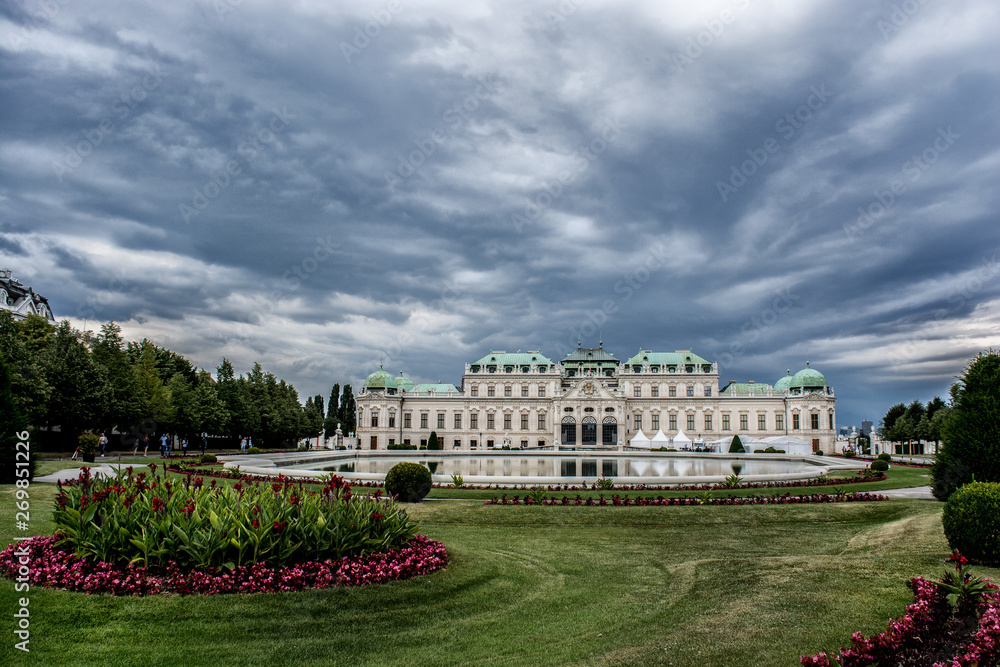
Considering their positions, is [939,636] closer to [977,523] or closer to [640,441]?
[977,523]

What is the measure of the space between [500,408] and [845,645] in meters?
82.0

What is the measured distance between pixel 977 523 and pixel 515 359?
81.4 metres

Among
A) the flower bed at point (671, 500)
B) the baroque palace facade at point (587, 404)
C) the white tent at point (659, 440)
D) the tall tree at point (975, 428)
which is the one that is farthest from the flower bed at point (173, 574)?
the baroque palace facade at point (587, 404)

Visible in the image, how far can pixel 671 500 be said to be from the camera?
21406 millimetres

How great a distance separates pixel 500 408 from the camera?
88.9 metres

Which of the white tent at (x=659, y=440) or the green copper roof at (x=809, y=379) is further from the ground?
the green copper roof at (x=809, y=379)

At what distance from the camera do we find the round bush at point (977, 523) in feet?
33.7

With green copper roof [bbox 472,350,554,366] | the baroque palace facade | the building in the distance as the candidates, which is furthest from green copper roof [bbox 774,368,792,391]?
the building in the distance

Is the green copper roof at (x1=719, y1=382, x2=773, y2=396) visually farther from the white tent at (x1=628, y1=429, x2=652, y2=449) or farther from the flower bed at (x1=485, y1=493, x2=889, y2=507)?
the flower bed at (x1=485, y1=493, x2=889, y2=507)

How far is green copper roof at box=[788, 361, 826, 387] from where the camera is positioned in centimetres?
8300

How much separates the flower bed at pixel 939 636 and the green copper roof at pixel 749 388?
8496 cm

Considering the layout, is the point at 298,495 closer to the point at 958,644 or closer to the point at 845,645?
the point at 845,645

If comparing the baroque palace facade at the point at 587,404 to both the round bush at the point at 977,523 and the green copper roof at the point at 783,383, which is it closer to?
the green copper roof at the point at 783,383

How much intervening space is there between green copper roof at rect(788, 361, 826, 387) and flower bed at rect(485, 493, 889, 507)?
66545 millimetres
